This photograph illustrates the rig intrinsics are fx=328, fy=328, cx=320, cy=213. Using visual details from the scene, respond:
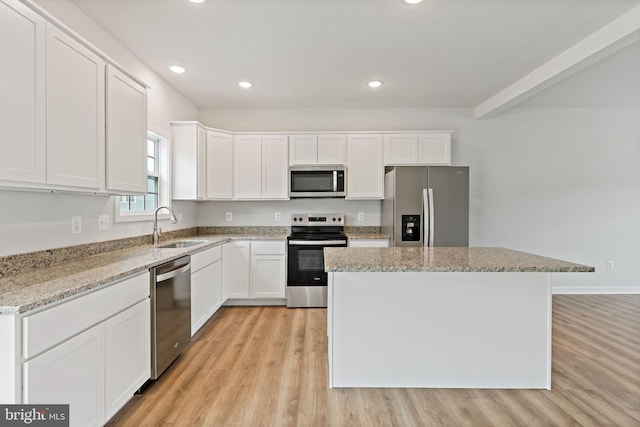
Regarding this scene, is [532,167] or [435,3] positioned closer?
[435,3]

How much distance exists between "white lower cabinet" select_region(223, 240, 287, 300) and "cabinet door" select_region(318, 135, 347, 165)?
1265mm

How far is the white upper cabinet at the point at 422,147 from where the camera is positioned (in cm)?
435

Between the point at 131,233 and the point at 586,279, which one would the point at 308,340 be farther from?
the point at 586,279

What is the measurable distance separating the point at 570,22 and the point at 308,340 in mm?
3390

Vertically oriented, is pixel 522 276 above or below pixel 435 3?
below

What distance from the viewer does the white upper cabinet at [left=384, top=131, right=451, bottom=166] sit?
14.3 ft

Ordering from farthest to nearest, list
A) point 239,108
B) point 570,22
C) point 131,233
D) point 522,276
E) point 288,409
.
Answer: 1. point 239,108
2. point 131,233
3. point 570,22
4. point 522,276
5. point 288,409

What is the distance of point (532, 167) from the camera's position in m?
4.71

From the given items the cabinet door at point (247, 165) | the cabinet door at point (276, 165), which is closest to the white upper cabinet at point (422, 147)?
the cabinet door at point (276, 165)

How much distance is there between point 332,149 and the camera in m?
4.39

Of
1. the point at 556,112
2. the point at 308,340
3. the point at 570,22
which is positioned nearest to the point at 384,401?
the point at 308,340

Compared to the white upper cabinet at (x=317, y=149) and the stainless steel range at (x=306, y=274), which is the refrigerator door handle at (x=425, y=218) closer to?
the stainless steel range at (x=306, y=274)

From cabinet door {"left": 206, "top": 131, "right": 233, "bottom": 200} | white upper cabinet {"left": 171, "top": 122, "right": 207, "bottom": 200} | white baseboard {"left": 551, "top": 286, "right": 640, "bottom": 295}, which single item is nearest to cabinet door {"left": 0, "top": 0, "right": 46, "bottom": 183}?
white upper cabinet {"left": 171, "top": 122, "right": 207, "bottom": 200}

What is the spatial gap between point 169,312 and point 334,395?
1.33 metres
